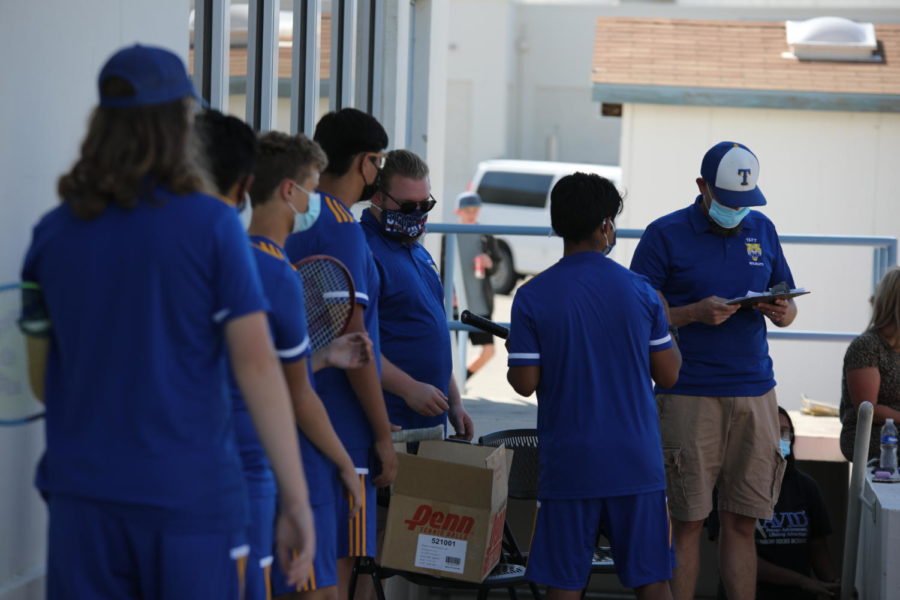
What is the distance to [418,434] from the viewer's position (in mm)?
4328

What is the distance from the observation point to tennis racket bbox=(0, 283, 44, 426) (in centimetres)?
251

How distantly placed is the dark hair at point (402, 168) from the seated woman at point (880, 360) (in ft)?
8.74

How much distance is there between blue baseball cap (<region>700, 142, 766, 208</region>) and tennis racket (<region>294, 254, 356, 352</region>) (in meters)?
2.00

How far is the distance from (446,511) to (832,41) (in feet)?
35.7

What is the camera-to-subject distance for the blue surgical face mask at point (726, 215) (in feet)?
15.5

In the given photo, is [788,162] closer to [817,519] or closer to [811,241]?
[811,241]

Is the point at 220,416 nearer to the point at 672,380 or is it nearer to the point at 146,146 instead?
the point at 146,146

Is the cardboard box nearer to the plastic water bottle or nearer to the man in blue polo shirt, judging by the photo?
the man in blue polo shirt

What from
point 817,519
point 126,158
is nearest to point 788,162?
point 817,519

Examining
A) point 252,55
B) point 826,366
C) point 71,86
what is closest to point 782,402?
point 826,366

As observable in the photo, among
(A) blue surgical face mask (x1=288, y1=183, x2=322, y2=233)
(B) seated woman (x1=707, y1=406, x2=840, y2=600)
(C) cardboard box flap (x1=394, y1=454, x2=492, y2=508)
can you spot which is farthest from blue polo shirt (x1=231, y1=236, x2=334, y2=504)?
(B) seated woman (x1=707, y1=406, x2=840, y2=600)

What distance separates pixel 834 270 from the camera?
11.3 metres

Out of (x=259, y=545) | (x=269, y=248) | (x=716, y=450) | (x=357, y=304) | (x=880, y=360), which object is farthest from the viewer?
(x=880, y=360)

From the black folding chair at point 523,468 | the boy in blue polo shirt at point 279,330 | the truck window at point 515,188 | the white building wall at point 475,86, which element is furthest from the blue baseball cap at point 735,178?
the white building wall at point 475,86
